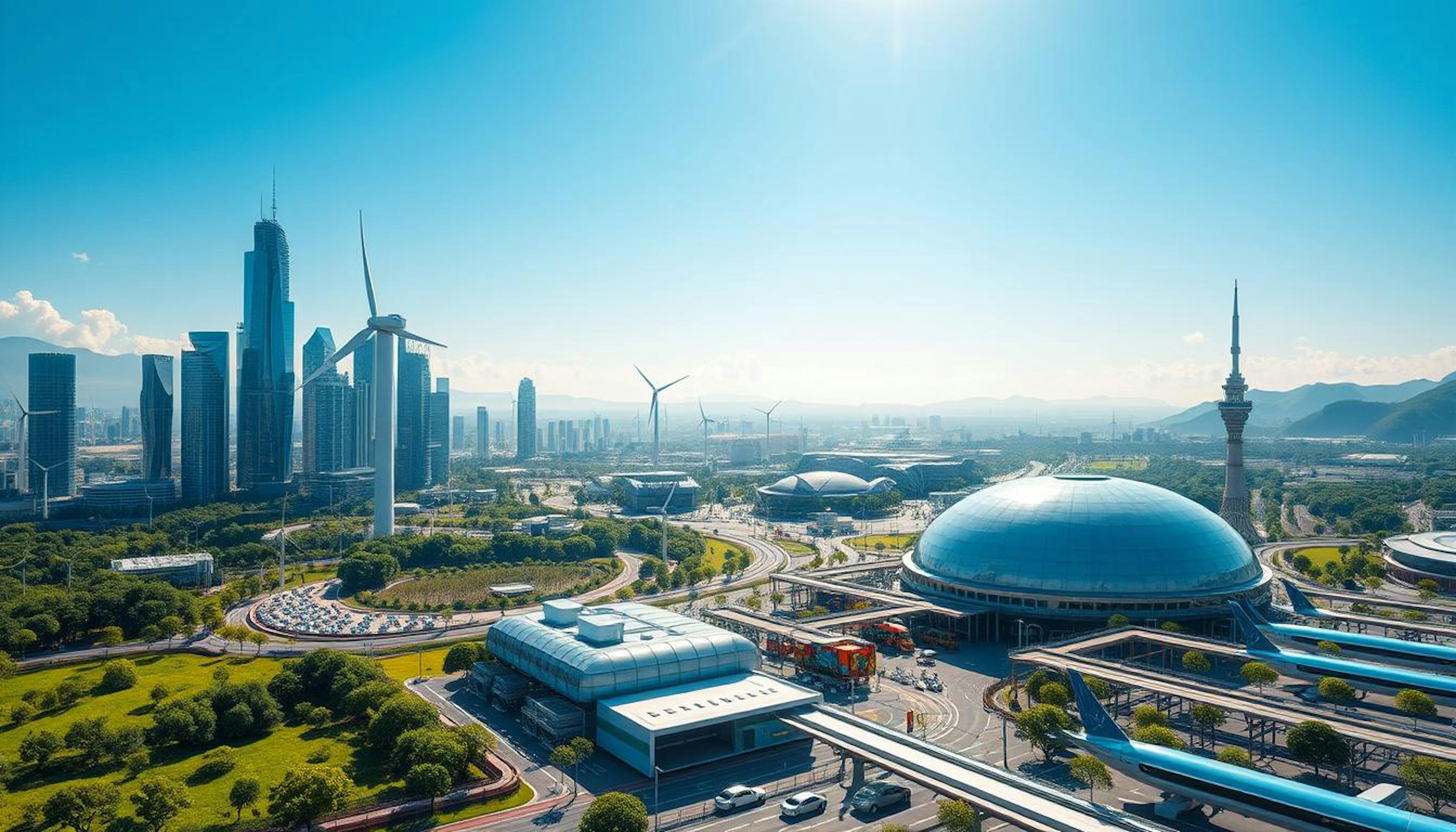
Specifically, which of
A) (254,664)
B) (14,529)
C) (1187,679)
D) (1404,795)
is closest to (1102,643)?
(1187,679)

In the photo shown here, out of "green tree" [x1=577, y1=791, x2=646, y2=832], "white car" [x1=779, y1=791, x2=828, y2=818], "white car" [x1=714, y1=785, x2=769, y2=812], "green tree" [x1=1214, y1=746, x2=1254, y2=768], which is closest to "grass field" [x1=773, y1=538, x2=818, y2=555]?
"green tree" [x1=1214, y1=746, x2=1254, y2=768]

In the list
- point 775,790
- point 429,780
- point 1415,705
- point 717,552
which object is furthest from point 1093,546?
point 717,552

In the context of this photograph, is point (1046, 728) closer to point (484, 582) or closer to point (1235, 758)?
point (1235, 758)

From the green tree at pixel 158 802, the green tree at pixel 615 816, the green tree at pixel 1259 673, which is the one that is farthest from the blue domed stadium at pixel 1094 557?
the green tree at pixel 158 802

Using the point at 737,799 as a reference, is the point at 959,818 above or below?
above

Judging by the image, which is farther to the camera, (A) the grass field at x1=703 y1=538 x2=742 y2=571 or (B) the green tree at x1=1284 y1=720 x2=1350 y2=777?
(A) the grass field at x1=703 y1=538 x2=742 y2=571

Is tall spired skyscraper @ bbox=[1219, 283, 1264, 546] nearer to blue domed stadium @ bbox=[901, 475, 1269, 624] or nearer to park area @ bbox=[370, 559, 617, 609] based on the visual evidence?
blue domed stadium @ bbox=[901, 475, 1269, 624]
